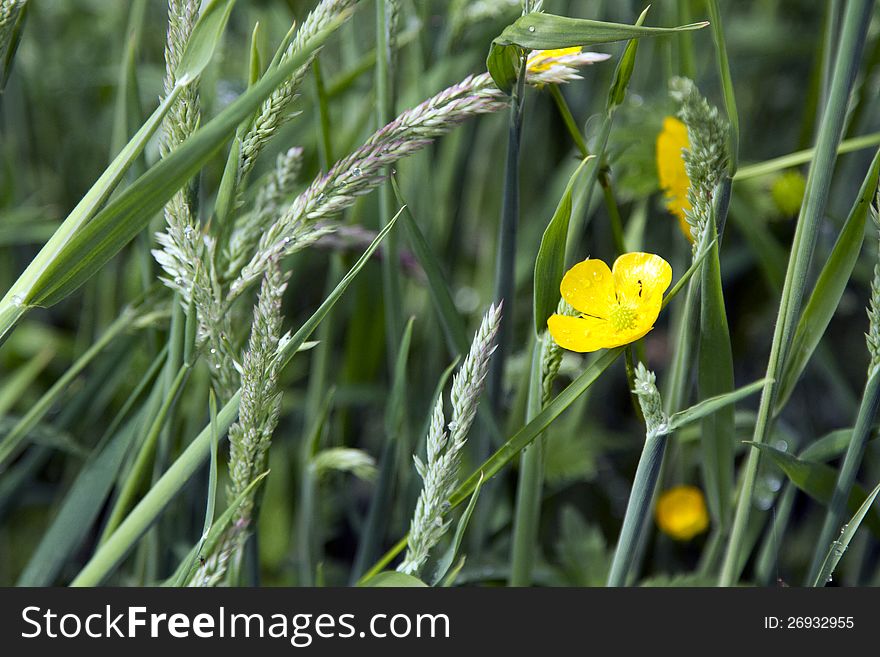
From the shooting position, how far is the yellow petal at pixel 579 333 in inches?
16.7

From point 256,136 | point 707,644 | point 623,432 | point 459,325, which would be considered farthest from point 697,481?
point 256,136

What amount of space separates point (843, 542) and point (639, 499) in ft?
0.49

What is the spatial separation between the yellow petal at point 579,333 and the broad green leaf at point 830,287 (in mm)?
154

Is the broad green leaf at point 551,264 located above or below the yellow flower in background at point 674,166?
below

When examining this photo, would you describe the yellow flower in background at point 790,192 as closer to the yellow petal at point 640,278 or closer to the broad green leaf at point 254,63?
the yellow petal at point 640,278

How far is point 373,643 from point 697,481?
622 millimetres

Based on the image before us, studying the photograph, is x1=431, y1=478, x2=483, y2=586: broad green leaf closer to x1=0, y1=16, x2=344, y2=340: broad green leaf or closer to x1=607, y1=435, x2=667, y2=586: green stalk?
x1=607, y1=435, x2=667, y2=586: green stalk

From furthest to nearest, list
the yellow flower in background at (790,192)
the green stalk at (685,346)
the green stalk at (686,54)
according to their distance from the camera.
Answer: the yellow flower in background at (790,192) < the green stalk at (686,54) < the green stalk at (685,346)

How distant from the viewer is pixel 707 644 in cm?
52

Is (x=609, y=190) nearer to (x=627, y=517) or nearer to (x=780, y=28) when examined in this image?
(x=627, y=517)

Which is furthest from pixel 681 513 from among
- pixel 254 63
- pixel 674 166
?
pixel 254 63

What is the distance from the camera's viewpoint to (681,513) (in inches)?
33.8

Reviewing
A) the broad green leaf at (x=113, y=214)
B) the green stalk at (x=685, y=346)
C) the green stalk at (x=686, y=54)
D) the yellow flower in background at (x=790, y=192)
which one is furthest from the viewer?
the yellow flower in background at (x=790, y=192)

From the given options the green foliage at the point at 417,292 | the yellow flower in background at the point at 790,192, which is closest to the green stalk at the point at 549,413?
the green foliage at the point at 417,292
